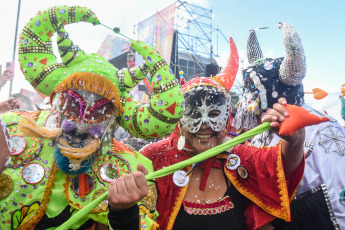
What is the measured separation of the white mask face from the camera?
2.26 metres

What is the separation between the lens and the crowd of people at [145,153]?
1.67 meters

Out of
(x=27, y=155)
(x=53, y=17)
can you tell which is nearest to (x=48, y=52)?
(x=53, y=17)

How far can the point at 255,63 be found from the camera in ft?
9.61

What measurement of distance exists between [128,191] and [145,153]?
40.7 inches

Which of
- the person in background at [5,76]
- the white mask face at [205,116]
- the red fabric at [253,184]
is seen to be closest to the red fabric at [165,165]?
the red fabric at [253,184]

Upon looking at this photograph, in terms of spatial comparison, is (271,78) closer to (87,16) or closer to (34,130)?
(87,16)

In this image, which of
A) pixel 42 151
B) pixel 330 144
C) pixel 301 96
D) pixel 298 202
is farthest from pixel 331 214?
pixel 42 151

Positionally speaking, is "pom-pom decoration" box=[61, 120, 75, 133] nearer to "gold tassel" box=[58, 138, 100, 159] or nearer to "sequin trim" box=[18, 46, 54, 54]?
"gold tassel" box=[58, 138, 100, 159]

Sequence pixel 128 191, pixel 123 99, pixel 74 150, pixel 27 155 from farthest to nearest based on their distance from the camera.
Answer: pixel 123 99 < pixel 27 155 < pixel 74 150 < pixel 128 191

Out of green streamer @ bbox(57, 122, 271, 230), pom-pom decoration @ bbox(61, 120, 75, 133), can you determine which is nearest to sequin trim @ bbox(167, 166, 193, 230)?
green streamer @ bbox(57, 122, 271, 230)

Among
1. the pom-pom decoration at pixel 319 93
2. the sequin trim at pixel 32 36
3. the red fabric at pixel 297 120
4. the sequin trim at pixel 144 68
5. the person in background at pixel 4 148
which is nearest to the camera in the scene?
the person in background at pixel 4 148

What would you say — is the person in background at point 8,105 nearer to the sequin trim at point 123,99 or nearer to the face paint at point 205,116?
the sequin trim at point 123,99

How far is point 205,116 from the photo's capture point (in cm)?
226

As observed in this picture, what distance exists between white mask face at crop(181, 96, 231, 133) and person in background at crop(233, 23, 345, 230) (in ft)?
2.08
